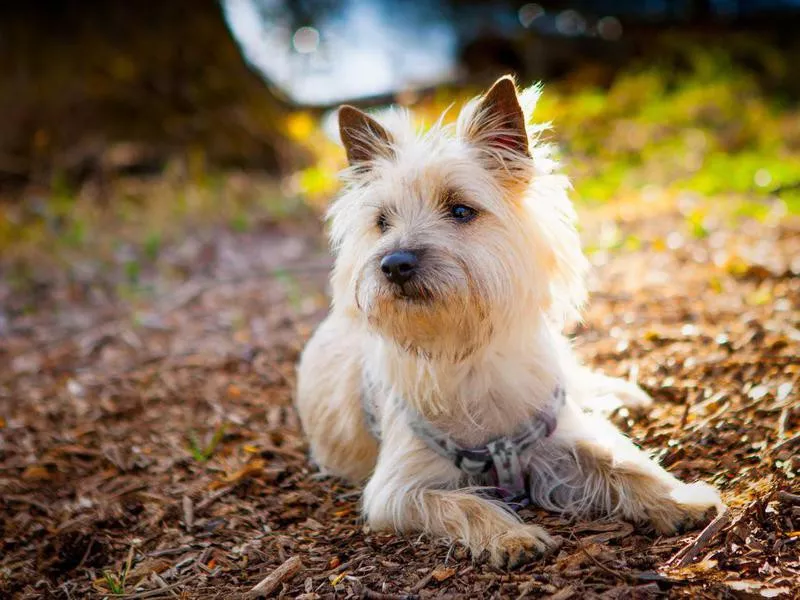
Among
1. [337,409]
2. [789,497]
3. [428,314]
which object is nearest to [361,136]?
[428,314]

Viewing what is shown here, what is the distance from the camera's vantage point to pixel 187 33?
11008mm

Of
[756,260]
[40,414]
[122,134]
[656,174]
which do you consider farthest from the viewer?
[122,134]

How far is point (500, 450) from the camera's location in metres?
3.01

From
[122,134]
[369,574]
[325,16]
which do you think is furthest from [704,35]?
[369,574]

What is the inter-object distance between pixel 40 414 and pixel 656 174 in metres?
7.54

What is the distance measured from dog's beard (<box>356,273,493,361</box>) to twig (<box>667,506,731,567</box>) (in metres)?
1.06

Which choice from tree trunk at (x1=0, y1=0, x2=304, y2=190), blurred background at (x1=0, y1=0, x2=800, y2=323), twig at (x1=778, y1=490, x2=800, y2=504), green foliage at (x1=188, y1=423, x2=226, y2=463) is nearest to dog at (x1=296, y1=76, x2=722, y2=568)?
twig at (x1=778, y1=490, x2=800, y2=504)

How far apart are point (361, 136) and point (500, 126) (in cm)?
66

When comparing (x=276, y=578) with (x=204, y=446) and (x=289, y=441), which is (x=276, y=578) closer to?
(x=289, y=441)

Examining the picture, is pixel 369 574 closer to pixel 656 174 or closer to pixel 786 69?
pixel 656 174

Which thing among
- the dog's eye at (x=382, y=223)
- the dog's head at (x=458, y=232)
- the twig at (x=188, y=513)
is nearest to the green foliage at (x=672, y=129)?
the dog's head at (x=458, y=232)

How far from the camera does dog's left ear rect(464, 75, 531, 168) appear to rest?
3057 mm

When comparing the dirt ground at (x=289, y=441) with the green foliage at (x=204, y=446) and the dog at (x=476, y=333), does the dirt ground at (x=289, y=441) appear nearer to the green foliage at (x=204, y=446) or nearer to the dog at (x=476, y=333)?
the green foliage at (x=204, y=446)

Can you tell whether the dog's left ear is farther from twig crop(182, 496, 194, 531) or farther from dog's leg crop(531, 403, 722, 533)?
twig crop(182, 496, 194, 531)
